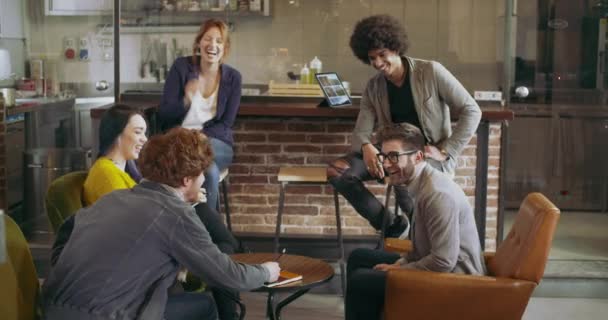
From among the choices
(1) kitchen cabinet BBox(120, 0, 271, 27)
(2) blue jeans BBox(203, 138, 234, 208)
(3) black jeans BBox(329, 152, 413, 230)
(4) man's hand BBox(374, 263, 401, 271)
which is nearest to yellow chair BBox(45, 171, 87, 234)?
(2) blue jeans BBox(203, 138, 234, 208)

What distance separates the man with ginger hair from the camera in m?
2.91

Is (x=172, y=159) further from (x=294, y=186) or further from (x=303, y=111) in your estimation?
(x=294, y=186)

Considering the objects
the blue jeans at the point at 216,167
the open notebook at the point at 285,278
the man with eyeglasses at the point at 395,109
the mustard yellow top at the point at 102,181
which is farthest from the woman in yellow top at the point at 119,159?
the man with eyeglasses at the point at 395,109

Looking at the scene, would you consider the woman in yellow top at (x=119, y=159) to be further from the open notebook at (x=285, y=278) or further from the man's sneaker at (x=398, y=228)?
the man's sneaker at (x=398, y=228)

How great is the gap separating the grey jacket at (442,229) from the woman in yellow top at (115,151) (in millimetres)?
1300

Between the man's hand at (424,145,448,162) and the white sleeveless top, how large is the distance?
1278 mm

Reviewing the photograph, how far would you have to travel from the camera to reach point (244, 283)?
3.20m

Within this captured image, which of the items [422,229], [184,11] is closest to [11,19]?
[184,11]

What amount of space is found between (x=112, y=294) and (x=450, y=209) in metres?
1.34

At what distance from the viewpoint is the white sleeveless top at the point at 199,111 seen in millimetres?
5332

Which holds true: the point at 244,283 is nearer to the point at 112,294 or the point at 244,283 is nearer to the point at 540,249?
the point at 112,294

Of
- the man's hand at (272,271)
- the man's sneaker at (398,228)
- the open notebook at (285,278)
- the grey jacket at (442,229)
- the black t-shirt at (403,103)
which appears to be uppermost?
the black t-shirt at (403,103)

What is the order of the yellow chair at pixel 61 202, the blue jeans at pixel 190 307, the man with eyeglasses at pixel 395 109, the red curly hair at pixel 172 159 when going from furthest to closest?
the man with eyeglasses at pixel 395 109
the yellow chair at pixel 61 202
the blue jeans at pixel 190 307
the red curly hair at pixel 172 159

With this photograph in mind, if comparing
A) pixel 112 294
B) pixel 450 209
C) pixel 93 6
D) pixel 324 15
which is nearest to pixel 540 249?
pixel 450 209
